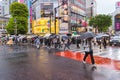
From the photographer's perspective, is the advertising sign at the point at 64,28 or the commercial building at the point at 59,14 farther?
the advertising sign at the point at 64,28

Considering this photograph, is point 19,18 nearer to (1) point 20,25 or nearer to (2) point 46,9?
(1) point 20,25

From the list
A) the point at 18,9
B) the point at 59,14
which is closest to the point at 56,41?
the point at 59,14

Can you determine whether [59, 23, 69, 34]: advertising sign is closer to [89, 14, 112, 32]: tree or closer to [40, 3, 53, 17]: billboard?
[40, 3, 53, 17]: billboard

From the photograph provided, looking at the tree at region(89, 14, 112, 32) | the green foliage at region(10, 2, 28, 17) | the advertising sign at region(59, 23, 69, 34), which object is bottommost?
the advertising sign at region(59, 23, 69, 34)

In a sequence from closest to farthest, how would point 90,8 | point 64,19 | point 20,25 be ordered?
point 20,25 → point 64,19 → point 90,8

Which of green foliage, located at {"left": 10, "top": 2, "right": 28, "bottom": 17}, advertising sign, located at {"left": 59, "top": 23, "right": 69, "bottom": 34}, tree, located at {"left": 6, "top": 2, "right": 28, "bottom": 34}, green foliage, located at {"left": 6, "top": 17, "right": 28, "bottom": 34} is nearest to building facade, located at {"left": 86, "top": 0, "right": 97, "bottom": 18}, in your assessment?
advertising sign, located at {"left": 59, "top": 23, "right": 69, "bottom": 34}

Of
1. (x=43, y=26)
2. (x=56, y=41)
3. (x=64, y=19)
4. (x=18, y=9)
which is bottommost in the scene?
(x=56, y=41)

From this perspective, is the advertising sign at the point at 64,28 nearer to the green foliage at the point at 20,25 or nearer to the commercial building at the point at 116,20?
the green foliage at the point at 20,25

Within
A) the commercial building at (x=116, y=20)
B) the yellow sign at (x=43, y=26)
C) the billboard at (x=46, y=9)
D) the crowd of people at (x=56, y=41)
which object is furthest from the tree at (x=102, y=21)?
the commercial building at (x=116, y=20)

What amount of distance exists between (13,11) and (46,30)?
10.6 metres

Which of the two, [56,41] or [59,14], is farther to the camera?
[59,14]

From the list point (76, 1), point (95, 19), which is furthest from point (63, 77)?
point (76, 1)

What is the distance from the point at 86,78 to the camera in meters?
9.67

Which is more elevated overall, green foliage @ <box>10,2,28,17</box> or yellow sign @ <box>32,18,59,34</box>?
green foliage @ <box>10,2,28,17</box>
